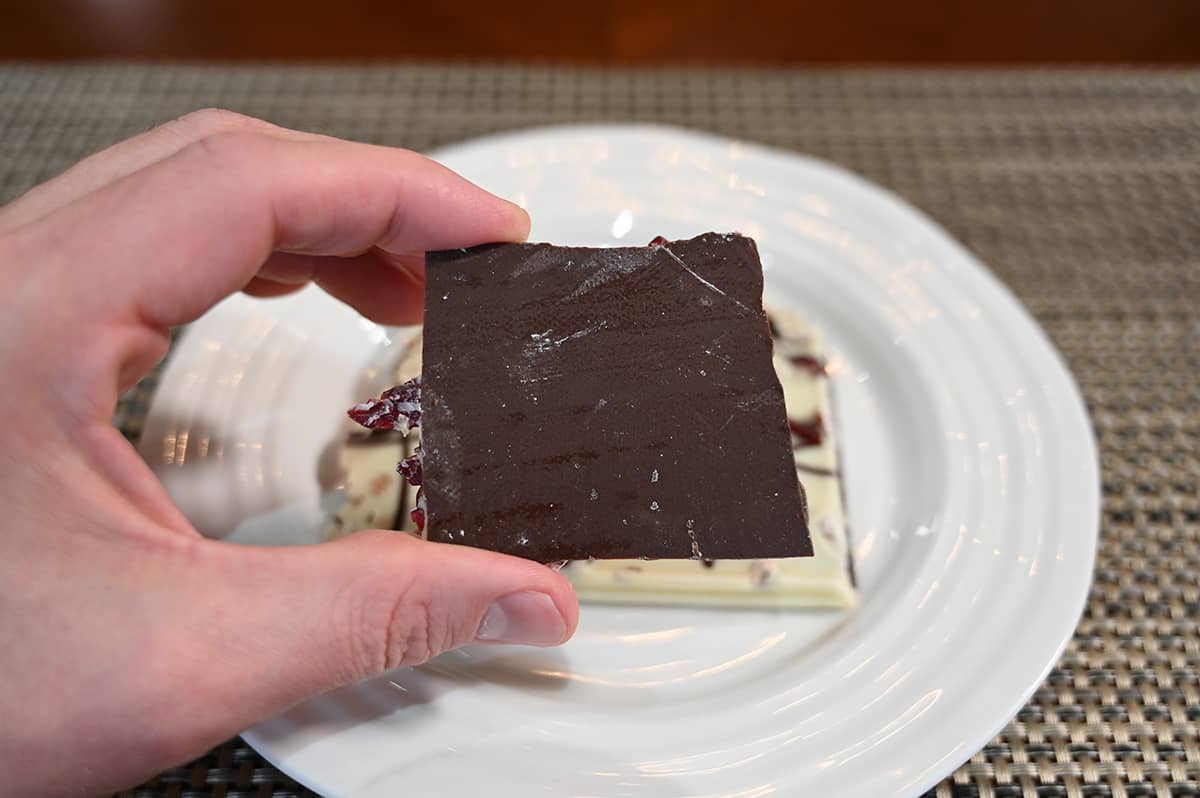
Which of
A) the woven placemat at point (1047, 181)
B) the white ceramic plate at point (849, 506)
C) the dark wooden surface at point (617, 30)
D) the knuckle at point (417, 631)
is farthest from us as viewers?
the dark wooden surface at point (617, 30)

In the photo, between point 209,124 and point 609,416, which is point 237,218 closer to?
point 209,124

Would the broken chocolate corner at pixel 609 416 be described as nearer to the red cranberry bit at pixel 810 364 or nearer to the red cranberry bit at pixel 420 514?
the red cranberry bit at pixel 420 514

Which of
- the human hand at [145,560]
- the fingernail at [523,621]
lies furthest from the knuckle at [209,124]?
the fingernail at [523,621]

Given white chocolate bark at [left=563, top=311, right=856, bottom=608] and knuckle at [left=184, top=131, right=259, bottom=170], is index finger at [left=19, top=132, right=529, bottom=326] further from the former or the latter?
white chocolate bark at [left=563, top=311, right=856, bottom=608]

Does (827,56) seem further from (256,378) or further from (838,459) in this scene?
(256,378)

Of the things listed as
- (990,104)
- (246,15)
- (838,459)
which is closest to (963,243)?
(990,104)

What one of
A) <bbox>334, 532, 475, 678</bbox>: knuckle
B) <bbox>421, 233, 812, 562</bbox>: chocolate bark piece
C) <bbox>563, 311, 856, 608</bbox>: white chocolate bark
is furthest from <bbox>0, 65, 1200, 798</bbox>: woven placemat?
<bbox>421, 233, 812, 562</bbox>: chocolate bark piece
